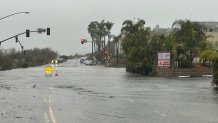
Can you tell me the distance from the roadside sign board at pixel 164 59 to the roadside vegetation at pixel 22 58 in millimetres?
43188

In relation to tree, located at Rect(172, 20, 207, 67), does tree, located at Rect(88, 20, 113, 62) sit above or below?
above

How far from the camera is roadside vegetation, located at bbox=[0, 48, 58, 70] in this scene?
106812mm

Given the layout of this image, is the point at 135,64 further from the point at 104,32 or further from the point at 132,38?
the point at 104,32

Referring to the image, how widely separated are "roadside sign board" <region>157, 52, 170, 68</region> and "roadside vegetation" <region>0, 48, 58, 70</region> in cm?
4319

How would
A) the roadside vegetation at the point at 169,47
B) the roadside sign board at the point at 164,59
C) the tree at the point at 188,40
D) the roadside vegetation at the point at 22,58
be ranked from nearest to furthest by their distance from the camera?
1. the roadside sign board at the point at 164,59
2. the roadside vegetation at the point at 169,47
3. the tree at the point at 188,40
4. the roadside vegetation at the point at 22,58

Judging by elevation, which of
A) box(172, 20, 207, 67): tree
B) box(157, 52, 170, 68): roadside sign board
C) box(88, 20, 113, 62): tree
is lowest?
box(157, 52, 170, 68): roadside sign board

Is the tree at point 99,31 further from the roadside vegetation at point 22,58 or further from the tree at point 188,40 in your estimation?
the tree at point 188,40

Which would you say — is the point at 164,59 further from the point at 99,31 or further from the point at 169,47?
the point at 99,31

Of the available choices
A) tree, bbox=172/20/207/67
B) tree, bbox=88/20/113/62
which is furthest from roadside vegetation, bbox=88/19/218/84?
tree, bbox=88/20/113/62

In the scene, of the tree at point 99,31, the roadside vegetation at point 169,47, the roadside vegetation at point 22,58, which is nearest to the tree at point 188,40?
the roadside vegetation at point 169,47

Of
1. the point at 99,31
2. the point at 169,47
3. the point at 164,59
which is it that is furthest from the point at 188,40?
the point at 99,31

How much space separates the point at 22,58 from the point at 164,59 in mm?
85126

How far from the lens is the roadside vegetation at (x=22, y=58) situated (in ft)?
350

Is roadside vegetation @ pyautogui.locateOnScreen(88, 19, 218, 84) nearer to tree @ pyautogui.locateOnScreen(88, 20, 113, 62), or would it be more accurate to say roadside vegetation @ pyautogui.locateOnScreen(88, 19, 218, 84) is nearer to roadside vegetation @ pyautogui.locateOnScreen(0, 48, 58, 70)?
roadside vegetation @ pyautogui.locateOnScreen(0, 48, 58, 70)
